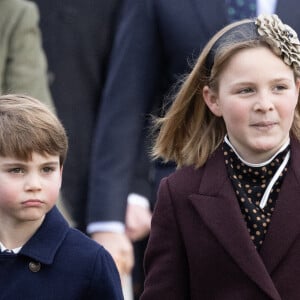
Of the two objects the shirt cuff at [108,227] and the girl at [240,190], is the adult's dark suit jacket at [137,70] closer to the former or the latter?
the shirt cuff at [108,227]

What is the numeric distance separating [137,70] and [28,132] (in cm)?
175

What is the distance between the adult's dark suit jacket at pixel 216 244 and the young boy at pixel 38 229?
0.26m

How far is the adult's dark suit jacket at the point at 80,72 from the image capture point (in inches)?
353

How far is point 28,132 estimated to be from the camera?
6.31 metres

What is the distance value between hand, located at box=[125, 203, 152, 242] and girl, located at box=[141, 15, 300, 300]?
1.66m

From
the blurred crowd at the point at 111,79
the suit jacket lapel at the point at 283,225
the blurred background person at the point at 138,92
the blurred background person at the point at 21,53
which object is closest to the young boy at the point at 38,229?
the suit jacket lapel at the point at 283,225

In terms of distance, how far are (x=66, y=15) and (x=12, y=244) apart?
2.86 metres

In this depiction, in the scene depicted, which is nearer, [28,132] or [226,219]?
[28,132]

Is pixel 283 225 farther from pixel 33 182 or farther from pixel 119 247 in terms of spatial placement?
pixel 119 247

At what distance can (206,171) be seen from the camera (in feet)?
21.9

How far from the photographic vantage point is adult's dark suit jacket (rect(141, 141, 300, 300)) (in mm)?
6418

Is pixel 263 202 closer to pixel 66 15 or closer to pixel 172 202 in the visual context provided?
pixel 172 202

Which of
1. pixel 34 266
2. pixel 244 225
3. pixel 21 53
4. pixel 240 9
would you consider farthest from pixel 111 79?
pixel 34 266

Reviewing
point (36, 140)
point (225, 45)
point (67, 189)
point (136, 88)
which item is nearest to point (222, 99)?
point (225, 45)
